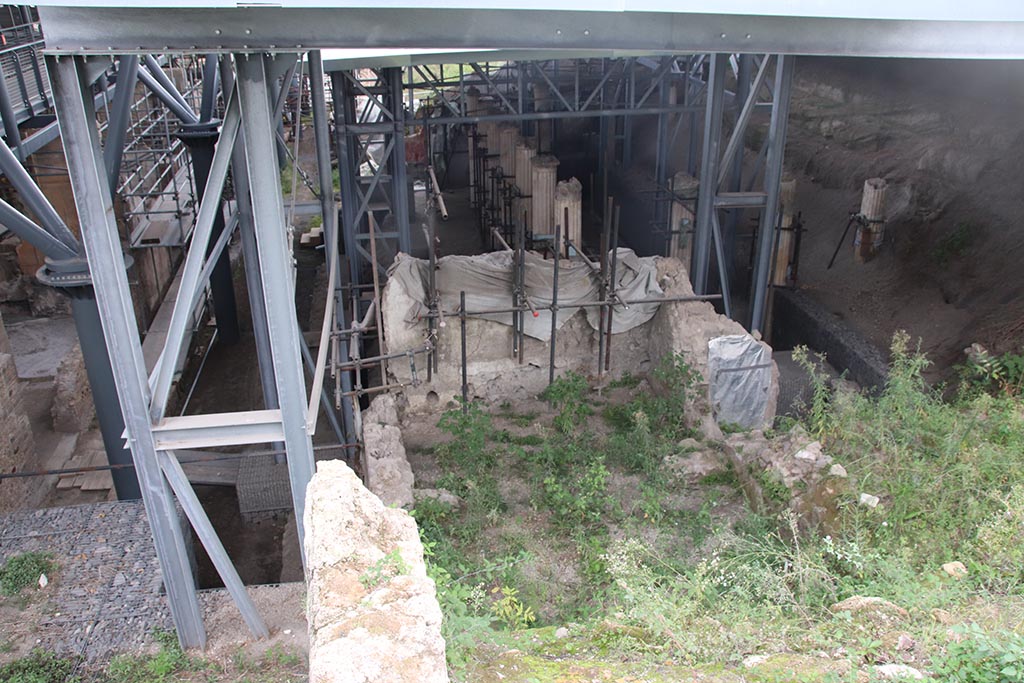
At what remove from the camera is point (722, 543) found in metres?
6.95

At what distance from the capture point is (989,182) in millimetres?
15469

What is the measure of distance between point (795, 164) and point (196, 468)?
Answer: 15.6 metres

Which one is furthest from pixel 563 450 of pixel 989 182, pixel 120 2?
pixel 989 182

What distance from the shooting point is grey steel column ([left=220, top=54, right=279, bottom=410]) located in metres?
7.92

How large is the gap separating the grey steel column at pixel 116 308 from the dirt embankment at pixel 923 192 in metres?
10.8

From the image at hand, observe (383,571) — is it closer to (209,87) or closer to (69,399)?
(209,87)

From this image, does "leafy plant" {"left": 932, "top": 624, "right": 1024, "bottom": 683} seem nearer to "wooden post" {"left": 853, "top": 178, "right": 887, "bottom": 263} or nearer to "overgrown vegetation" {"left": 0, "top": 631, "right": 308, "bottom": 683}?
"overgrown vegetation" {"left": 0, "top": 631, "right": 308, "bottom": 683}

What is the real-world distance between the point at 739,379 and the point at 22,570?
791 centimetres

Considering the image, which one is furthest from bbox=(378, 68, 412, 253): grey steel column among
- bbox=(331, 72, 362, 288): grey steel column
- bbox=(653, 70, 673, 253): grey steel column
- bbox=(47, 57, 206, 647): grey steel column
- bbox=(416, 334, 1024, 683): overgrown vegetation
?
bbox=(47, 57, 206, 647): grey steel column

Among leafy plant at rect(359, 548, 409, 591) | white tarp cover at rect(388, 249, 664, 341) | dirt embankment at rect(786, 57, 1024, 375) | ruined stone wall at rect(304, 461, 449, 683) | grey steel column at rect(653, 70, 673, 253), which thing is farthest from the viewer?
grey steel column at rect(653, 70, 673, 253)

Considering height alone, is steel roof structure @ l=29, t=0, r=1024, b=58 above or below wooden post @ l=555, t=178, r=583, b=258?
above

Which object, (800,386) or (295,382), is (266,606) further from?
(800,386)

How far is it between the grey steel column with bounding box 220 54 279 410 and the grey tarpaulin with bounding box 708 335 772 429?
5182 millimetres

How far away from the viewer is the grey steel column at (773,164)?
392 inches
